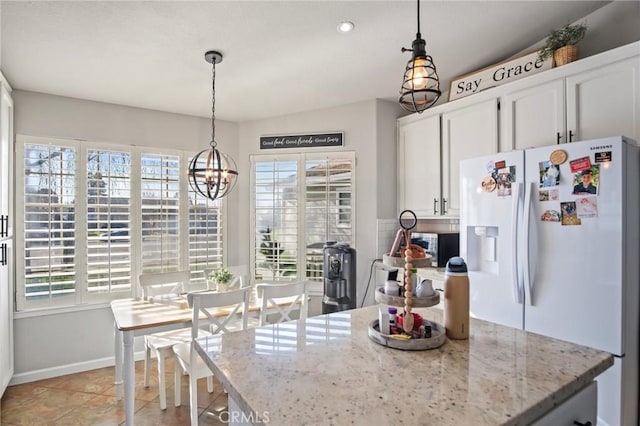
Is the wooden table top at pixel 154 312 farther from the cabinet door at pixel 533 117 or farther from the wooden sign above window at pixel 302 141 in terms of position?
the cabinet door at pixel 533 117

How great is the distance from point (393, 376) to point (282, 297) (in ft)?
5.61

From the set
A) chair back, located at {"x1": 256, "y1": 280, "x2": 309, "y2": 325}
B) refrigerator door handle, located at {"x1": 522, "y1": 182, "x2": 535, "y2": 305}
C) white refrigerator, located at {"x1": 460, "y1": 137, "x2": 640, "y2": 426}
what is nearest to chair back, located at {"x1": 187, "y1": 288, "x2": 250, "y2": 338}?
chair back, located at {"x1": 256, "y1": 280, "x2": 309, "y2": 325}

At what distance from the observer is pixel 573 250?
198 centimetres

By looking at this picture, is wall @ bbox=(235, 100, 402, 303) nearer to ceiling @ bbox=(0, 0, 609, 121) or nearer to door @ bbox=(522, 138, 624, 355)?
ceiling @ bbox=(0, 0, 609, 121)

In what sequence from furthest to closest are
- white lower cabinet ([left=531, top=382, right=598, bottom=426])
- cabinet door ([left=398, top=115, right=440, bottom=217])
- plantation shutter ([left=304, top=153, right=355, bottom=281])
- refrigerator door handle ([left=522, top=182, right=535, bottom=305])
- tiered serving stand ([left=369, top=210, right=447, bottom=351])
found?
plantation shutter ([left=304, top=153, right=355, bottom=281]), cabinet door ([left=398, top=115, right=440, bottom=217]), refrigerator door handle ([left=522, top=182, right=535, bottom=305]), tiered serving stand ([left=369, top=210, right=447, bottom=351]), white lower cabinet ([left=531, top=382, right=598, bottom=426])

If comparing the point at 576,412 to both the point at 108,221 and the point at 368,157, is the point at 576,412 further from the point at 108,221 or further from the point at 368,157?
the point at 108,221

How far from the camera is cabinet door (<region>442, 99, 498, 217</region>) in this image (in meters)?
2.83

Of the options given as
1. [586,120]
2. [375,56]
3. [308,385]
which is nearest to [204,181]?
[375,56]

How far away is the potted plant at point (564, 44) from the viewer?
2.35 metres

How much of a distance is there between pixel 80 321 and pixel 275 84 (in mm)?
2842

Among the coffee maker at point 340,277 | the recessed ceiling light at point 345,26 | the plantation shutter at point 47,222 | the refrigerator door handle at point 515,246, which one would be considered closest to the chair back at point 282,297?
the coffee maker at point 340,277

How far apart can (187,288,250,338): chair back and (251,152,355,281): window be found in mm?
1303

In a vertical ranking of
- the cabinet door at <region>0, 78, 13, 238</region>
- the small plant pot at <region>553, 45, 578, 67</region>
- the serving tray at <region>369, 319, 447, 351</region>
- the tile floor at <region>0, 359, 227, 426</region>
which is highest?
the small plant pot at <region>553, 45, 578, 67</region>

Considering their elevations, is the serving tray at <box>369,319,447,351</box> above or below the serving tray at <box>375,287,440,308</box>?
below
